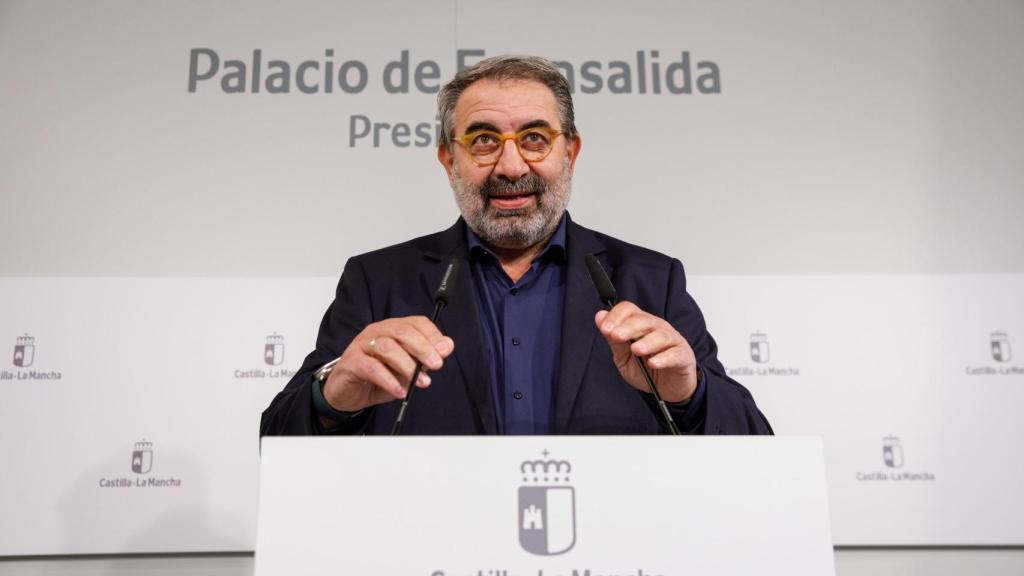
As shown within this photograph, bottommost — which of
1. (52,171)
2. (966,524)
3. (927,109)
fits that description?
(966,524)

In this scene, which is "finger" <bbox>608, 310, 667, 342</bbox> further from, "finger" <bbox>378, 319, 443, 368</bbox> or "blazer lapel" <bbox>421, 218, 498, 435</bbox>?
"blazer lapel" <bbox>421, 218, 498, 435</bbox>

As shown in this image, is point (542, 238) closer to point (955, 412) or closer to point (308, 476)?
point (308, 476)

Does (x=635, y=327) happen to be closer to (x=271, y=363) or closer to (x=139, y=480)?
(x=271, y=363)

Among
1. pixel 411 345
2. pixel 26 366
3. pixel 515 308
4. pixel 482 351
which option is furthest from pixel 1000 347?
pixel 26 366

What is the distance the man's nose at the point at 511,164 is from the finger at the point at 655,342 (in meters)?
0.79

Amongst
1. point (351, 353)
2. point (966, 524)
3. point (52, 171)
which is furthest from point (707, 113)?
point (52, 171)

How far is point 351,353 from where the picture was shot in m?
1.30

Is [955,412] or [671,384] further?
[955,412]

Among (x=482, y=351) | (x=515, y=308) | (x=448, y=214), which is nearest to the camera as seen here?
(x=482, y=351)

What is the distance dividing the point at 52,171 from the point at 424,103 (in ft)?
4.16

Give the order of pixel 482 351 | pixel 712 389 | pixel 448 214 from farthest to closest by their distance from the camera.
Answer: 1. pixel 448 214
2. pixel 482 351
3. pixel 712 389

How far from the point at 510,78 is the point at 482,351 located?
68 centimetres

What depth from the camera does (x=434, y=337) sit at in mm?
1207

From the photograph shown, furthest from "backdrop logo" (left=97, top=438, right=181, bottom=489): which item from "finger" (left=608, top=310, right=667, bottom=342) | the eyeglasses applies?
"finger" (left=608, top=310, right=667, bottom=342)
